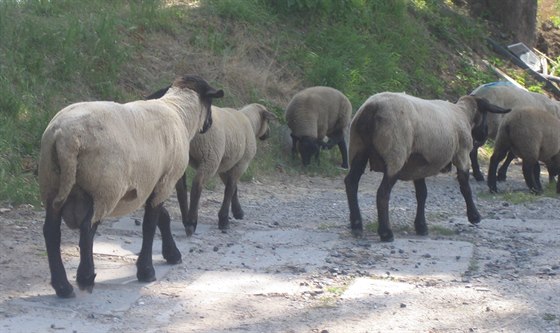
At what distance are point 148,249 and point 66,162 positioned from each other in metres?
1.38

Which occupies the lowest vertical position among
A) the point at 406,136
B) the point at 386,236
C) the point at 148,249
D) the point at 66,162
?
the point at 386,236

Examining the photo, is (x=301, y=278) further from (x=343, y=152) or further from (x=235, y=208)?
(x=343, y=152)

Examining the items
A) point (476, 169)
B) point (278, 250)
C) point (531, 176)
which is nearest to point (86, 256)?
point (278, 250)

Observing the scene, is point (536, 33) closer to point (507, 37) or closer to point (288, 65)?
point (507, 37)

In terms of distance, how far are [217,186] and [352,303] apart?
18.6 feet

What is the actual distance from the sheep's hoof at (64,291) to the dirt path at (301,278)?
0.06 metres

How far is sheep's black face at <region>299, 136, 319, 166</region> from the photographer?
15.6 m

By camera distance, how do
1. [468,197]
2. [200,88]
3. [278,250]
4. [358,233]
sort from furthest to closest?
1. [468,197]
2. [358,233]
3. [278,250]
4. [200,88]

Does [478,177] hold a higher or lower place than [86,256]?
lower

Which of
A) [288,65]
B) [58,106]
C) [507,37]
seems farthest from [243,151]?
[507,37]

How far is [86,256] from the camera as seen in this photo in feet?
24.3

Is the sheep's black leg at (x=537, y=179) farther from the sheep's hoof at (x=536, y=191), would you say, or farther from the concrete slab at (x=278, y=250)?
the concrete slab at (x=278, y=250)

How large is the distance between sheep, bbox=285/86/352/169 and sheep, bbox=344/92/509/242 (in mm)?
4443

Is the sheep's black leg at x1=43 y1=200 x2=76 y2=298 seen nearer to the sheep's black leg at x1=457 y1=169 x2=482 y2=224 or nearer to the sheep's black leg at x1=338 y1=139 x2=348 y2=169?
the sheep's black leg at x1=457 y1=169 x2=482 y2=224
